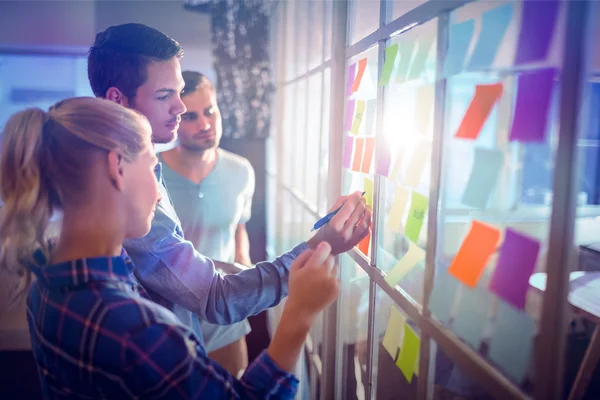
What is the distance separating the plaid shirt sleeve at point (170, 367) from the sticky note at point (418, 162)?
0.43 metres

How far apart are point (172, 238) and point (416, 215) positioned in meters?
0.46

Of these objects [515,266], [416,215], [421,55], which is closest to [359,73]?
[421,55]

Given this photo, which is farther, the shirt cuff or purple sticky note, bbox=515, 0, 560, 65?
the shirt cuff

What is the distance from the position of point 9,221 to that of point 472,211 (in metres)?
0.67

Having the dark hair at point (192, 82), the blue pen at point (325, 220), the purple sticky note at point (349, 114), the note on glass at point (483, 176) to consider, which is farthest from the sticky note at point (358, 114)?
the dark hair at point (192, 82)

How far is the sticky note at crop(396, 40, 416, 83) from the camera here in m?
0.82

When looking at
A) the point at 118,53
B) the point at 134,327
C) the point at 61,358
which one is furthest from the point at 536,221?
the point at 118,53

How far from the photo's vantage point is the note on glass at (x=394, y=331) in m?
0.89

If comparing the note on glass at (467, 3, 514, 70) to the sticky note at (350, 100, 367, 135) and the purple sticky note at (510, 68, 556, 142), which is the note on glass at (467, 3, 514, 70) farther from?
the sticky note at (350, 100, 367, 135)

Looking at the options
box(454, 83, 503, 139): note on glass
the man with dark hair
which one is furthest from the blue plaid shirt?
Answer: box(454, 83, 503, 139): note on glass

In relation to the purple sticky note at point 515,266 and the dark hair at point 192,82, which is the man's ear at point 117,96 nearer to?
the dark hair at point 192,82

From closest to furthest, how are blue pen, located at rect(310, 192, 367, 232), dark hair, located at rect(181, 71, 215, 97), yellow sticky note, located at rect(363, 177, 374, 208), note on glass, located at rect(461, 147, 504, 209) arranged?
1. note on glass, located at rect(461, 147, 504, 209)
2. blue pen, located at rect(310, 192, 367, 232)
3. yellow sticky note, located at rect(363, 177, 374, 208)
4. dark hair, located at rect(181, 71, 215, 97)

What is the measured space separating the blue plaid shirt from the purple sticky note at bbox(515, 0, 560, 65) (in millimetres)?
529

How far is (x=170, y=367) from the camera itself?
0.62 m
